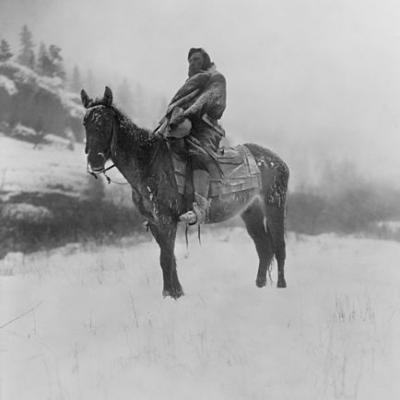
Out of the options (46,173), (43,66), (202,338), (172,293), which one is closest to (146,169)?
(172,293)

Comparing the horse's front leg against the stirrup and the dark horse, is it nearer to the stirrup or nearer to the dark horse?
the dark horse

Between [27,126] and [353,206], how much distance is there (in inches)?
527

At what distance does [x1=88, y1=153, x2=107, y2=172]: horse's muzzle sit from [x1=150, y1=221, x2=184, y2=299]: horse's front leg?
1089mm

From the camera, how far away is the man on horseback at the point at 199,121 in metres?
5.34

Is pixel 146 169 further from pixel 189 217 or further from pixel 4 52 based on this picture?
pixel 4 52

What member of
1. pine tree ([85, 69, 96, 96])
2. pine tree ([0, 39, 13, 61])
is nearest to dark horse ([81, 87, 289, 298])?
pine tree ([85, 69, 96, 96])

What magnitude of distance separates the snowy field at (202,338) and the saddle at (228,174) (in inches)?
57.0

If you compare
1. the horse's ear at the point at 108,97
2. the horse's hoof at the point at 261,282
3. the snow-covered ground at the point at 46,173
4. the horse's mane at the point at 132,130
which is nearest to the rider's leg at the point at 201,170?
the horse's mane at the point at 132,130

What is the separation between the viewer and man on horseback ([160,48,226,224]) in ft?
17.5

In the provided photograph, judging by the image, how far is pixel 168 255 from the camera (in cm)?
516

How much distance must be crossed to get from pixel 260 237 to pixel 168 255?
1.96 m

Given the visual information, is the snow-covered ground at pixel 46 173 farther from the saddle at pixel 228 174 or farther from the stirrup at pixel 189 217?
the stirrup at pixel 189 217

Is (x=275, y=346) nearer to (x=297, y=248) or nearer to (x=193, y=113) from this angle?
(x=193, y=113)

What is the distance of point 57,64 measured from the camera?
1608 cm
